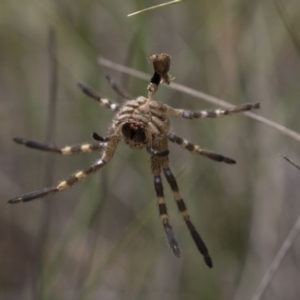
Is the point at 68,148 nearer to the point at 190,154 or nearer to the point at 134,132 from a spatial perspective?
the point at 134,132

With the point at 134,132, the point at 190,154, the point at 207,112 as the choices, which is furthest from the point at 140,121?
the point at 190,154

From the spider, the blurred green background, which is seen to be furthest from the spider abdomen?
the blurred green background

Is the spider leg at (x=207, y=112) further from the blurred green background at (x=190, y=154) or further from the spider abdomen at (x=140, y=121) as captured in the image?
the blurred green background at (x=190, y=154)

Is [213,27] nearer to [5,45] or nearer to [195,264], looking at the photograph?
[195,264]

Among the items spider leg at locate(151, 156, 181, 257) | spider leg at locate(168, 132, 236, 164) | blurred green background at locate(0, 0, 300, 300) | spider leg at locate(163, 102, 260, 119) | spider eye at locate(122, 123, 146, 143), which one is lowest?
blurred green background at locate(0, 0, 300, 300)

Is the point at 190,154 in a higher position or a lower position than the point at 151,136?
lower

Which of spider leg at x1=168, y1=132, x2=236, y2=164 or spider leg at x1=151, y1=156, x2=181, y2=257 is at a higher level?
spider leg at x1=168, y1=132, x2=236, y2=164

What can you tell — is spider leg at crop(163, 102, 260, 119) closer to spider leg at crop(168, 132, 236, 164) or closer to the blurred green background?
spider leg at crop(168, 132, 236, 164)
